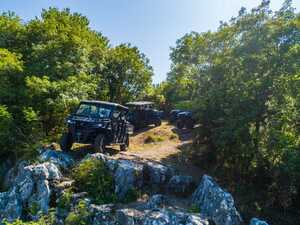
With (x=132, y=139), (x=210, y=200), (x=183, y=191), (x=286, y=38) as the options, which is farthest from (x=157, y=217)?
(x=132, y=139)

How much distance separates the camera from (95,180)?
10.7m

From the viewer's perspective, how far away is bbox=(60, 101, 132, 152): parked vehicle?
13164mm

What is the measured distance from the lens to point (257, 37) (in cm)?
1280

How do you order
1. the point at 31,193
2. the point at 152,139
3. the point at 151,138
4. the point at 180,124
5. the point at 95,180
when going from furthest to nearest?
the point at 180,124 → the point at 151,138 → the point at 152,139 → the point at 95,180 → the point at 31,193

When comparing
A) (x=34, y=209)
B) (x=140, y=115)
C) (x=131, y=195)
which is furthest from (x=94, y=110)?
(x=140, y=115)

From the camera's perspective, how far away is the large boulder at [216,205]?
929 cm

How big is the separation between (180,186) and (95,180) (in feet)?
9.55

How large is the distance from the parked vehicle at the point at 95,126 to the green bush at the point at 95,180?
1.99 m

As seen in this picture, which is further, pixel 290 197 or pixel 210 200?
pixel 290 197

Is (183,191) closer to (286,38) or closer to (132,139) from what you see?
(286,38)

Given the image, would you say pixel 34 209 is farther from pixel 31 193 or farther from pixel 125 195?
pixel 125 195

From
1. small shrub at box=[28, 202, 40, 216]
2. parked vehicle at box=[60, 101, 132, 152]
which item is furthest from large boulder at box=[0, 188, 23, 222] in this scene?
parked vehicle at box=[60, 101, 132, 152]

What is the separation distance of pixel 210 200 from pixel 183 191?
1678 millimetres

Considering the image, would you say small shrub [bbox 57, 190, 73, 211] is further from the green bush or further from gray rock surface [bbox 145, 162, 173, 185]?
gray rock surface [bbox 145, 162, 173, 185]
